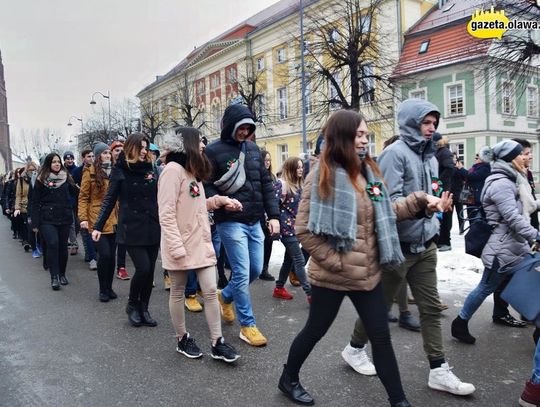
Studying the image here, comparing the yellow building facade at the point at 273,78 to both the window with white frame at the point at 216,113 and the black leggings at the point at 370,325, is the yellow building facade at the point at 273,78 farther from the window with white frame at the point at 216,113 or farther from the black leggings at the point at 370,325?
the black leggings at the point at 370,325

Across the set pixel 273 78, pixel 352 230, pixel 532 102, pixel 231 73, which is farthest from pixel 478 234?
pixel 231 73

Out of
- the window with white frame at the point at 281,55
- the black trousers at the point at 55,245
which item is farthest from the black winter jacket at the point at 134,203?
the window with white frame at the point at 281,55

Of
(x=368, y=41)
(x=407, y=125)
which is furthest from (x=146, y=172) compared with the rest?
(x=368, y=41)

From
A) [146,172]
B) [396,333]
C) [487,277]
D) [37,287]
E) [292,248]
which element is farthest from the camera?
[37,287]

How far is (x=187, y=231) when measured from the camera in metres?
4.26

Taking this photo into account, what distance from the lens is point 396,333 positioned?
16.2 feet

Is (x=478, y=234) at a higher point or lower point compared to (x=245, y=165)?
lower

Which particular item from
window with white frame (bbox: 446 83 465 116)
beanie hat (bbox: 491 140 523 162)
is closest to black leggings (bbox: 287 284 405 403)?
beanie hat (bbox: 491 140 523 162)

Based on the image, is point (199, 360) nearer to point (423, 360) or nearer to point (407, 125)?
point (423, 360)

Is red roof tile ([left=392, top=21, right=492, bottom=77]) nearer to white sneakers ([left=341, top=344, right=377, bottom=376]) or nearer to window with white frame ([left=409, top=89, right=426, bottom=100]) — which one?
window with white frame ([left=409, top=89, right=426, bottom=100])

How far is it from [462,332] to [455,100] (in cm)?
2767

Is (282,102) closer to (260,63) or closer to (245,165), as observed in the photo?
(260,63)

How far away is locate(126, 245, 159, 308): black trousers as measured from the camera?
5.21 meters

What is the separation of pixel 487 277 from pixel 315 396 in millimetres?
2113
